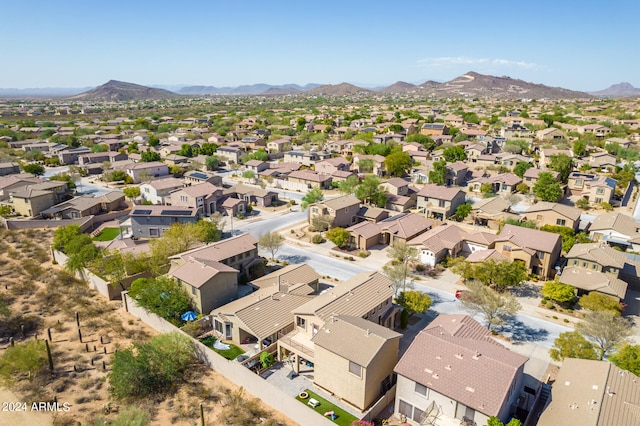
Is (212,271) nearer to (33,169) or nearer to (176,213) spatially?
(176,213)

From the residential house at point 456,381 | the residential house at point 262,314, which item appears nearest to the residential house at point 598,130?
the residential house at point 262,314

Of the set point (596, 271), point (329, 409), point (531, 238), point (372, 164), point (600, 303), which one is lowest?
point (329, 409)

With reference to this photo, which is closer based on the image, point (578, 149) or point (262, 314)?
point (262, 314)

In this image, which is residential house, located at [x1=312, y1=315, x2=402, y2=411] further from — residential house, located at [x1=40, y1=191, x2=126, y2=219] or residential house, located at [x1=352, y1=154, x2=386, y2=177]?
residential house, located at [x1=352, y1=154, x2=386, y2=177]

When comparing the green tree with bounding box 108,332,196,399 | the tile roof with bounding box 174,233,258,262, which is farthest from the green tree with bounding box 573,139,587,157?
the green tree with bounding box 108,332,196,399

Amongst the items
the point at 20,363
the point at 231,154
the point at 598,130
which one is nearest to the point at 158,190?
the point at 231,154

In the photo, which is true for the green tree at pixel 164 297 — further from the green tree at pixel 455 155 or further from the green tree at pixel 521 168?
the green tree at pixel 455 155

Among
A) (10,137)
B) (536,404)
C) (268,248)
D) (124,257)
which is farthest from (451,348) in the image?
(10,137)
